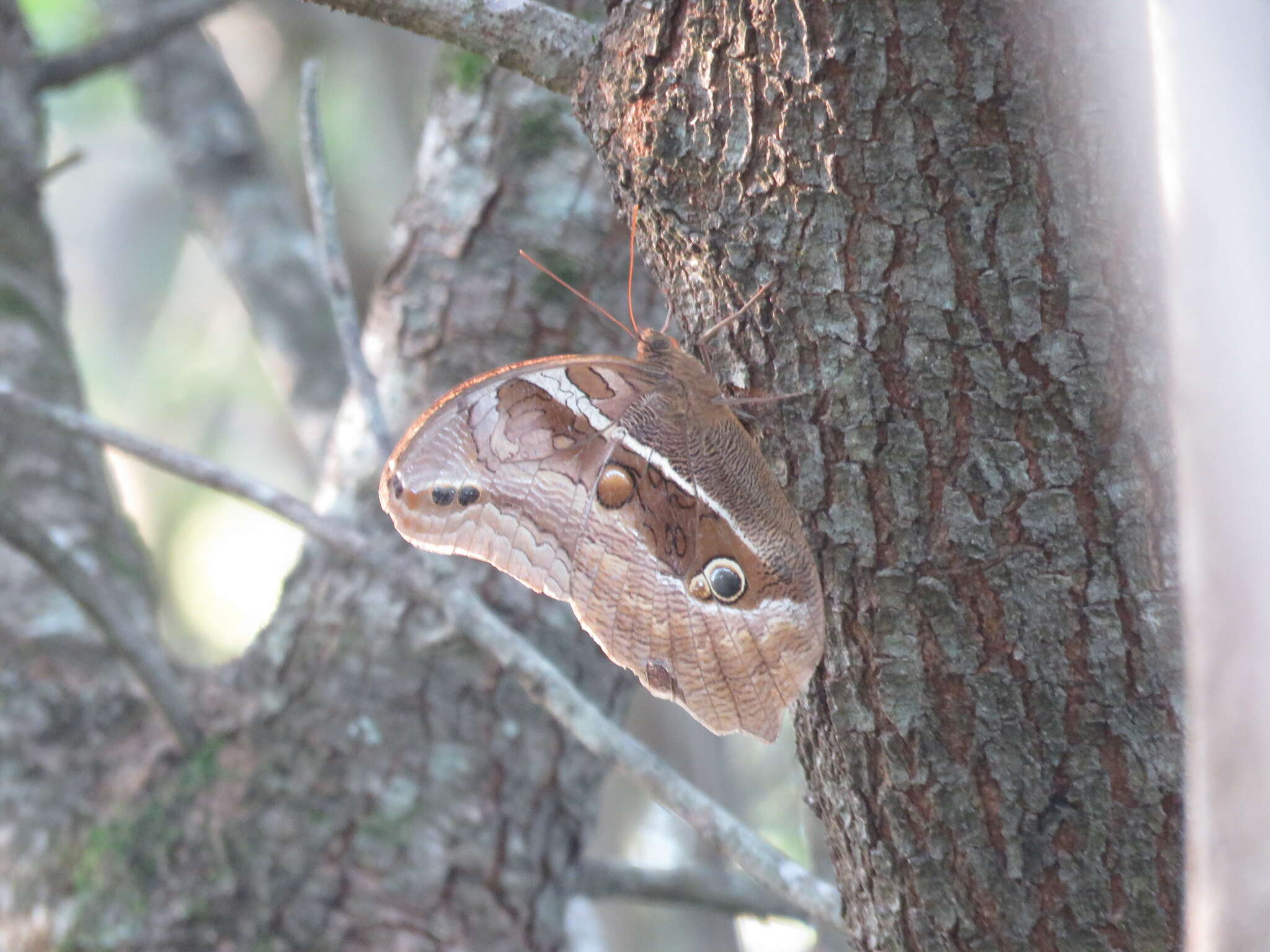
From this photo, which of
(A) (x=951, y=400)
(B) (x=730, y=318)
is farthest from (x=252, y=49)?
(A) (x=951, y=400)

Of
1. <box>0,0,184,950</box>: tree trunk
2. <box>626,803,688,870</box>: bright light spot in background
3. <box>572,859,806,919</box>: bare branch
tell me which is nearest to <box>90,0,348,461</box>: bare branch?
<box>0,0,184,950</box>: tree trunk

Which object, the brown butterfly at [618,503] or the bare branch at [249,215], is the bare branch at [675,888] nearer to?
the brown butterfly at [618,503]

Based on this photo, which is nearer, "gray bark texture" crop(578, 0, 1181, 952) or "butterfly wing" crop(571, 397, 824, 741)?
"gray bark texture" crop(578, 0, 1181, 952)

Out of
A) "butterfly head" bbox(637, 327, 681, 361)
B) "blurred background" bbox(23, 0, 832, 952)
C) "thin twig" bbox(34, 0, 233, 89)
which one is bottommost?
"blurred background" bbox(23, 0, 832, 952)

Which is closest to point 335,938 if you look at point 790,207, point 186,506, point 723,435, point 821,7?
point 723,435

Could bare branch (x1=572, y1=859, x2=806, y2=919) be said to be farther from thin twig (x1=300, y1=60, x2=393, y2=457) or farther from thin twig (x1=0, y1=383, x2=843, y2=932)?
thin twig (x1=300, y1=60, x2=393, y2=457)

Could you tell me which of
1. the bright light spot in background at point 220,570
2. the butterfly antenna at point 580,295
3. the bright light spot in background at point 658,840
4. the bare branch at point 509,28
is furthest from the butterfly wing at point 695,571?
the bright light spot in background at point 220,570
